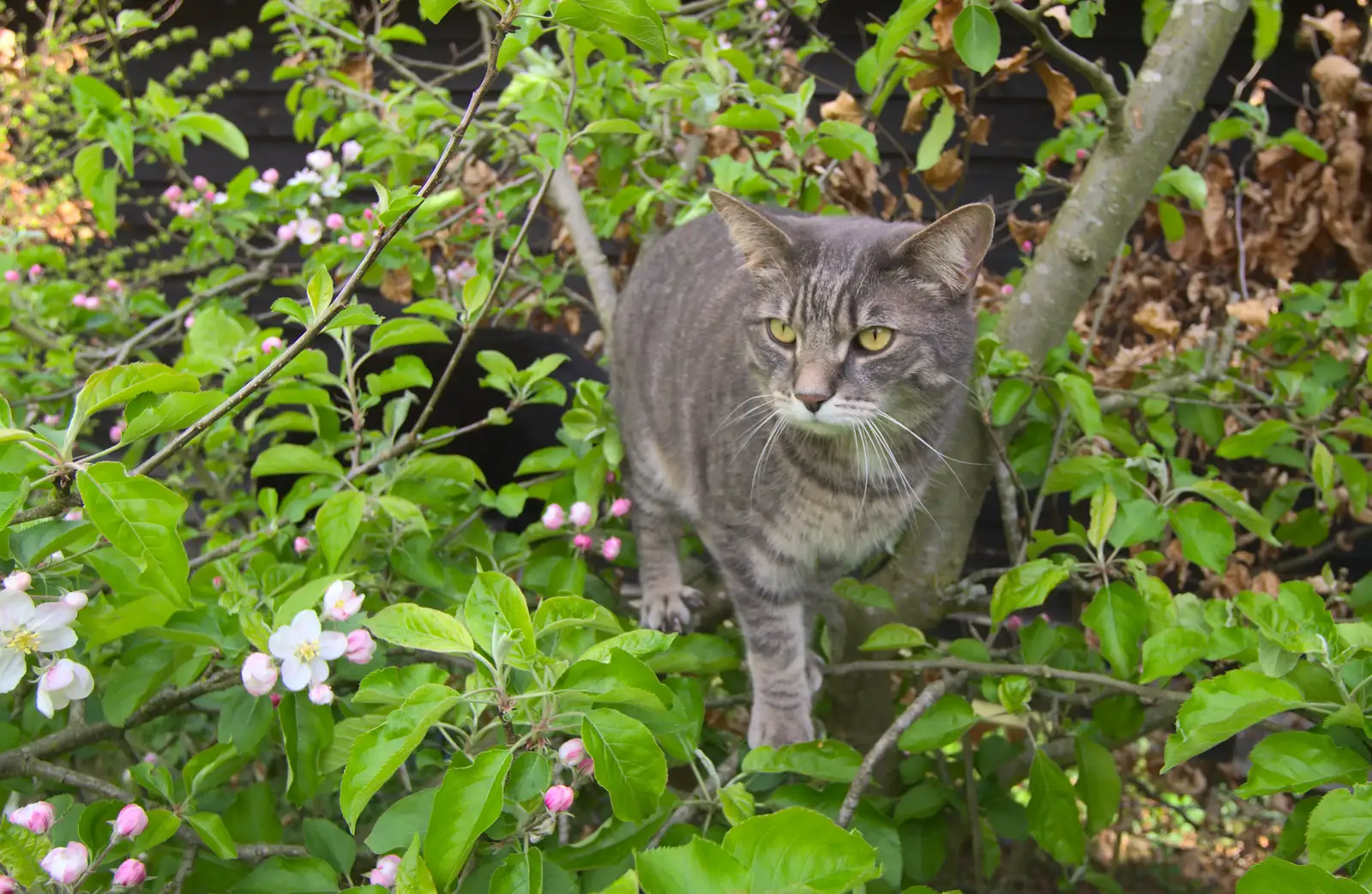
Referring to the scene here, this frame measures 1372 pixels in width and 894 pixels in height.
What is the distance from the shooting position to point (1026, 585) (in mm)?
1520

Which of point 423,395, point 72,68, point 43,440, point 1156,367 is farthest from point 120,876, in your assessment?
point 72,68

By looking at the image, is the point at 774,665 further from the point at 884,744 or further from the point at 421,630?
the point at 421,630

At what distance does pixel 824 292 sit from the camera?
191 cm

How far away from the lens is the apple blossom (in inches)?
48.6

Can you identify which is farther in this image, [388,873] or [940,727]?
[940,727]

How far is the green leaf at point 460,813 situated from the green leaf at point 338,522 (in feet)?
1.56

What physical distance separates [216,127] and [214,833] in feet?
5.80

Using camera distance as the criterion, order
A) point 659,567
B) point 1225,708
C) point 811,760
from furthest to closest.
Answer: point 659,567
point 811,760
point 1225,708

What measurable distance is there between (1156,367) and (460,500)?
6.17 feet

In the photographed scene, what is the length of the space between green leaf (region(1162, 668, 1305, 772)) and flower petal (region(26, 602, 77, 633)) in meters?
1.32

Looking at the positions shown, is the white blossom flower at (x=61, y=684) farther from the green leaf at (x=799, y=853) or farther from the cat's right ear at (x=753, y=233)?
the cat's right ear at (x=753, y=233)

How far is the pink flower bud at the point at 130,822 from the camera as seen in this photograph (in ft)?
3.85

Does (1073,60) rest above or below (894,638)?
above

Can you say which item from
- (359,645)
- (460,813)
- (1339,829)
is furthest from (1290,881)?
(359,645)
